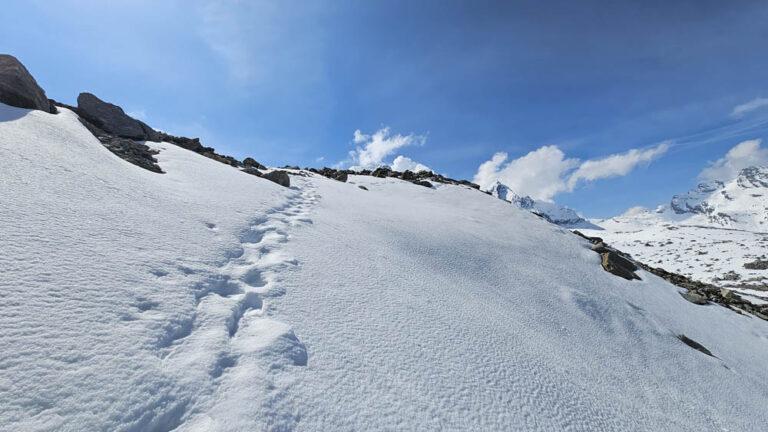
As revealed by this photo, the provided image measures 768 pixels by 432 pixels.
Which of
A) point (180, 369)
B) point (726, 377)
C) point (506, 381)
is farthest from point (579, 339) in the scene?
point (180, 369)

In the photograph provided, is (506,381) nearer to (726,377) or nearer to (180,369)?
(180,369)

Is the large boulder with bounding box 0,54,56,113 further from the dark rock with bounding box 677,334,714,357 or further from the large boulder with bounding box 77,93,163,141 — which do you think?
the dark rock with bounding box 677,334,714,357

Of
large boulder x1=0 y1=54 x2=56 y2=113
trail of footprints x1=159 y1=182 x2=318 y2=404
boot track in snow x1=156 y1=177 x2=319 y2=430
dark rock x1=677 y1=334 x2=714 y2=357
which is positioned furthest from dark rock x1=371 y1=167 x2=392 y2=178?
boot track in snow x1=156 y1=177 x2=319 y2=430

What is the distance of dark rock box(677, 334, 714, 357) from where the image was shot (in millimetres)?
6496

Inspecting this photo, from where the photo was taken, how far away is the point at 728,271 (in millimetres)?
52344

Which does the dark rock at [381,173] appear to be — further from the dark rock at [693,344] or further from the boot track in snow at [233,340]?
the boot track in snow at [233,340]

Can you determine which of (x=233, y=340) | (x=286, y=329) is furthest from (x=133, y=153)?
(x=286, y=329)

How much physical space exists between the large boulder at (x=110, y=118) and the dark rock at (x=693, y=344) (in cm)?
2127

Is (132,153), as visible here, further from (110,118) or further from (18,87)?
(110,118)

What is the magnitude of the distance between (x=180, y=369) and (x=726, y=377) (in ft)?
30.0

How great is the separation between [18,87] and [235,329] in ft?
39.5

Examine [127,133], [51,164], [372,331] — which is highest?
[127,133]

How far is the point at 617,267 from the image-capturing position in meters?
9.93

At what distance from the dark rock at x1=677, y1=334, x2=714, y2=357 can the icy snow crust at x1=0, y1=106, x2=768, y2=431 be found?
0.21m
